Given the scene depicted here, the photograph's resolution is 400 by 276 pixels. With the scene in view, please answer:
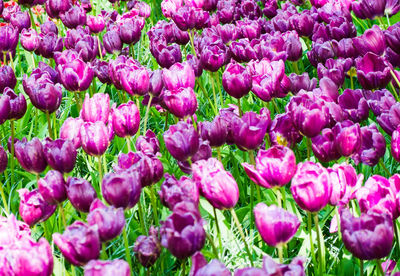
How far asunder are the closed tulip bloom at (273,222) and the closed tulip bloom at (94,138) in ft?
2.28

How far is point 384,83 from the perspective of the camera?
2.46m

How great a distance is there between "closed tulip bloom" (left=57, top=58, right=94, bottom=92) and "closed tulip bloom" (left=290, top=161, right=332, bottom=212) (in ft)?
4.46

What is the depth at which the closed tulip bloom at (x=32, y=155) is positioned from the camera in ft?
6.22

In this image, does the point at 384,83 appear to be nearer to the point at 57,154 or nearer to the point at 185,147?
the point at 185,147

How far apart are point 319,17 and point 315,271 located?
199 centimetres

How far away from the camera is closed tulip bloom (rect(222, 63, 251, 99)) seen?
2.38 m

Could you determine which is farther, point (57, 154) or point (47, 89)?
point (47, 89)

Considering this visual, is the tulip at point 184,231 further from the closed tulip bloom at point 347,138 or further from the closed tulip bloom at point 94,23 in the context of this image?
the closed tulip bloom at point 94,23

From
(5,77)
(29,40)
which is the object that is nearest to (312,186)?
(5,77)

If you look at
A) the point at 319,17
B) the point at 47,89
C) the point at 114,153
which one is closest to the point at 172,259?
the point at 47,89

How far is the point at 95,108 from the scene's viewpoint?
219 cm

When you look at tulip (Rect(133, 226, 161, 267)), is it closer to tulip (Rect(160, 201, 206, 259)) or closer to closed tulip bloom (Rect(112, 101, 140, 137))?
tulip (Rect(160, 201, 206, 259))

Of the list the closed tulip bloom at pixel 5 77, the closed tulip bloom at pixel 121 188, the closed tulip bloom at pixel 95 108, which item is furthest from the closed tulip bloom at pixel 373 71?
the closed tulip bloom at pixel 5 77

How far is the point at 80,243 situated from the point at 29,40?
2255mm
